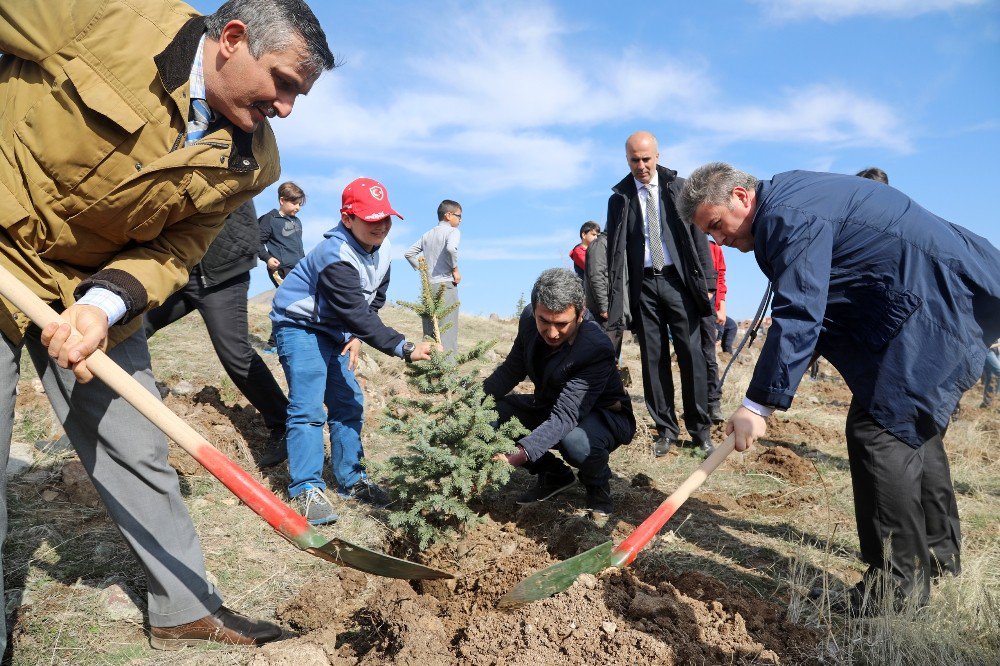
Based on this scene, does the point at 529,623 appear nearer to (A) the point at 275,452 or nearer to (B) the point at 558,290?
(B) the point at 558,290

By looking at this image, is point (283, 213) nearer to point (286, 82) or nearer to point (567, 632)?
point (286, 82)

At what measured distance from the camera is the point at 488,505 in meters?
3.75

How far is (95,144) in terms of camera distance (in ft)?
7.09

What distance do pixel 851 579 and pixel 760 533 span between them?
669 mm

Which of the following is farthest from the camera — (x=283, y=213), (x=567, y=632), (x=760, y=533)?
(x=283, y=213)

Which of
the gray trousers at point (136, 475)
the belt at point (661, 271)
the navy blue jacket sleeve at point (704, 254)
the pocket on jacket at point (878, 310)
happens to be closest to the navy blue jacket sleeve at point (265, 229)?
the belt at point (661, 271)

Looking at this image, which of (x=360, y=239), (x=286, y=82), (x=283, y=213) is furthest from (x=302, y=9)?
(x=283, y=213)

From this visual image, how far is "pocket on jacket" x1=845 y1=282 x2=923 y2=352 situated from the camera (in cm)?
292

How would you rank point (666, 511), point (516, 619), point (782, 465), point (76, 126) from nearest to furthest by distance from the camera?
point (76, 126), point (516, 619), point (666, 511), point (782, 465)

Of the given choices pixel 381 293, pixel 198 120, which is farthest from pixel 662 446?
pixel 198 120

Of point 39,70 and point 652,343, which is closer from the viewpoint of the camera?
point 39,70

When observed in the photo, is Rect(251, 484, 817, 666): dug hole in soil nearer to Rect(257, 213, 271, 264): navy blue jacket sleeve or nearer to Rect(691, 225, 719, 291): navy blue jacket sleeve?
Rect(691, 225, 719, 291): navy blue jacket sleeve

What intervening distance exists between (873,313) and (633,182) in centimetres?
317

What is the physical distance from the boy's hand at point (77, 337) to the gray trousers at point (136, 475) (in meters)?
0.29
